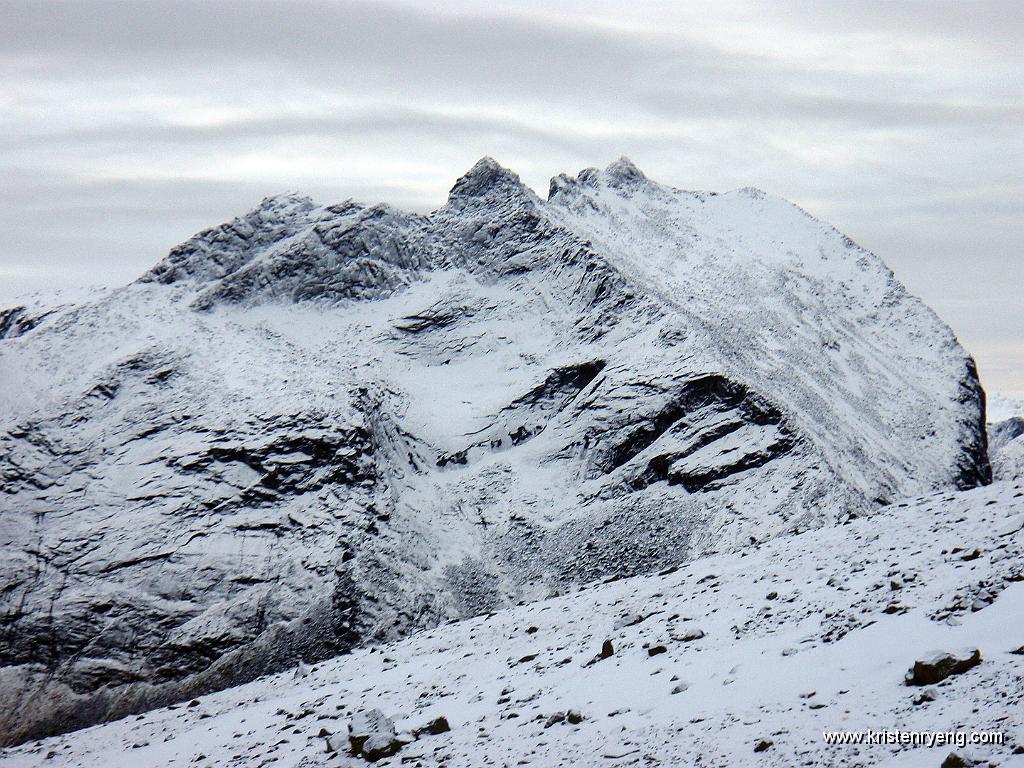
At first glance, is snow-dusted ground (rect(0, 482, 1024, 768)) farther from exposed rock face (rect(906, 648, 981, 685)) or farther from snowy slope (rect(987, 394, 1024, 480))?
snowy slope (rect(987, 394, 1024, 480))

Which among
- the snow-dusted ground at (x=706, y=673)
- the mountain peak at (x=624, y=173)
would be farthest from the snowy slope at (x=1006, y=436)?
the snow-dusted ground at (x=706, y=673)

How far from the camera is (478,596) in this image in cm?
5172

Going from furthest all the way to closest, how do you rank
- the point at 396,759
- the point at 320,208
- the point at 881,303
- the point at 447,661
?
the point at 881,303
the point at 320,208
the point at 447,661
the point at 396,759

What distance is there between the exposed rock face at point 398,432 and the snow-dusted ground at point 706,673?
66.7 feet

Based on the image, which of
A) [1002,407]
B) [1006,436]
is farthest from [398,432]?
[1002,407]

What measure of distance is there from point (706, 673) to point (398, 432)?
154 ft

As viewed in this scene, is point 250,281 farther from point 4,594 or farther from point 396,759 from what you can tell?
point 396,759

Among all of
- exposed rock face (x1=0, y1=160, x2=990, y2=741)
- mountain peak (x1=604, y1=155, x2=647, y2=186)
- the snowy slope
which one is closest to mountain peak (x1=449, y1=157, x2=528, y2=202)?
exposed rock face (x1=0, y1=160, x2=990, y2=741)

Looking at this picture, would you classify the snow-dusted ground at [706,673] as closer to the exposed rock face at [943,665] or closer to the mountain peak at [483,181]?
the exposed rock face at [943,665]

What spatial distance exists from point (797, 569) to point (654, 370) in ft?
130

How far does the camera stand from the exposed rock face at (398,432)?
1954 inches

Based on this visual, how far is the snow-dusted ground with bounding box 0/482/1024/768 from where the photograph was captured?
1412 cm

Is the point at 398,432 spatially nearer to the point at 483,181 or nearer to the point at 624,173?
the point at 483,181

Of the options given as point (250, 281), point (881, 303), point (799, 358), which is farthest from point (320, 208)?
point (881, 303)
